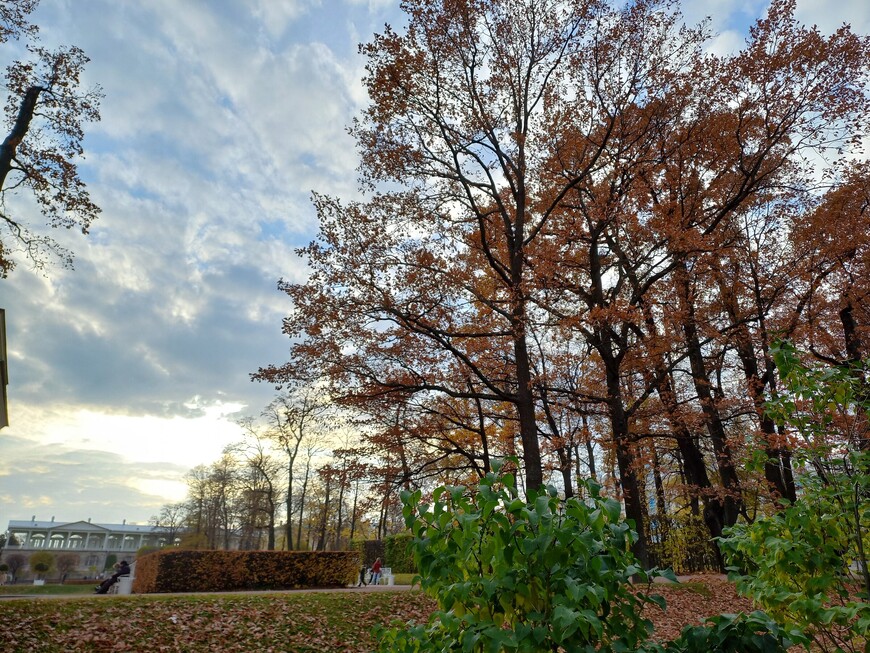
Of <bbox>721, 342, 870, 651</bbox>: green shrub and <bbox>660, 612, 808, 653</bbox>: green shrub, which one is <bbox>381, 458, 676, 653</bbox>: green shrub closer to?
<bbox>660, 612, 808, 653</bbox>: green shrub

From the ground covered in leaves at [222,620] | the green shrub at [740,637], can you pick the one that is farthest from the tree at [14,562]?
the green shrub at [740,637]

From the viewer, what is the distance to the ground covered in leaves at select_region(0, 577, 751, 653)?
7.16 metres

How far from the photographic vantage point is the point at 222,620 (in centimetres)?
857

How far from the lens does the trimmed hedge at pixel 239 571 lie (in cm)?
1652

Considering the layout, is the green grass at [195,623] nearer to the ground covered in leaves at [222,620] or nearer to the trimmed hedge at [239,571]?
the ground covered in leaves at [222,620]

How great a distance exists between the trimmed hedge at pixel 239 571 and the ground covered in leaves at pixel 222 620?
7.01 meters

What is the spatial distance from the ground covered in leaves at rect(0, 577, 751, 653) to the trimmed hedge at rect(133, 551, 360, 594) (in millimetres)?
7009

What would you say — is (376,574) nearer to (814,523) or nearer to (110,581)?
(110,581)

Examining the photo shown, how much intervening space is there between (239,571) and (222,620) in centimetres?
920

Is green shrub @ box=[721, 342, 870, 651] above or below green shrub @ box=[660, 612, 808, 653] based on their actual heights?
above

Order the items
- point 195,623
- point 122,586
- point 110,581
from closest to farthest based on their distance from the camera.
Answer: point 195,623
point 110,581
point 122,586

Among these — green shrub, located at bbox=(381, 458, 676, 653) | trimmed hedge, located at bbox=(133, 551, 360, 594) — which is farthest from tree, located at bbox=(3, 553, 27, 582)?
green shrub, located at bbox=(381, 458, 676, 653)

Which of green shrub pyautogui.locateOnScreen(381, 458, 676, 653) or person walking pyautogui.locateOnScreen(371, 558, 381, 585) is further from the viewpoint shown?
person walking pyautogui.locateOnScreen(371, 558, 381, 585)

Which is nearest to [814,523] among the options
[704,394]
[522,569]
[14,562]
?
[522,569]
